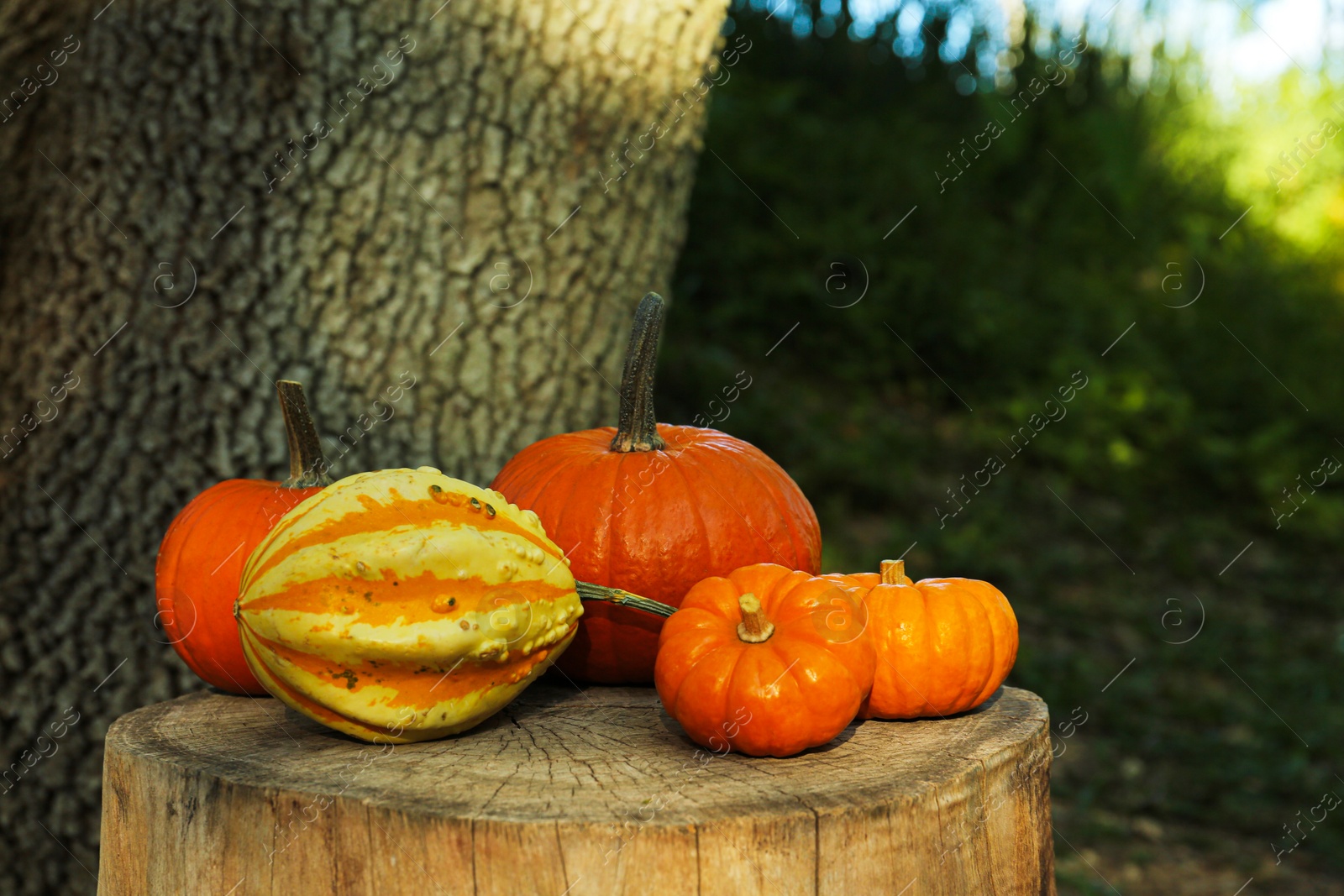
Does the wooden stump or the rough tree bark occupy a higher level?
the rough tree bark

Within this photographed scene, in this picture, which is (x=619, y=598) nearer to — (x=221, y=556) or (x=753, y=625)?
(x=753, y=625)

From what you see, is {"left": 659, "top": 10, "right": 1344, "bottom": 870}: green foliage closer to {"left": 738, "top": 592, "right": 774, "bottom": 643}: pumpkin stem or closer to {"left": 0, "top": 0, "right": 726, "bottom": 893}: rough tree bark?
{"left": 0, "top": 0, "right": 726, "bottom": 893}: rough tree bark

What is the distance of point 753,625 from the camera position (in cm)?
152

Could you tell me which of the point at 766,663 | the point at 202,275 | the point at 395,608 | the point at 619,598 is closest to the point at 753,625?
the point at 766,663

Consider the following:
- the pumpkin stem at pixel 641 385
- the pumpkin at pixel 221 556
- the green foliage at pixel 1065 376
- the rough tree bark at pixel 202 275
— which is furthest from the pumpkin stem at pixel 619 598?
the green foliage at pixel 1065 376

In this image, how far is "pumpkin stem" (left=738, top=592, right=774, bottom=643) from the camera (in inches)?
59.3

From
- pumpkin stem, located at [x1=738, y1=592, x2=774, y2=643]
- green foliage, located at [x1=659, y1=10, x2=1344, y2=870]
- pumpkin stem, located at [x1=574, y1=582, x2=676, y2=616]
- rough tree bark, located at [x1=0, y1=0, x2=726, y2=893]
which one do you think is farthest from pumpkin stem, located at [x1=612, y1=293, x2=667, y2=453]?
green foliage, located at [x1=659, y1=10, x2=1344, y2=870]

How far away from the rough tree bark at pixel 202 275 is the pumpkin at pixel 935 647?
1.41 m

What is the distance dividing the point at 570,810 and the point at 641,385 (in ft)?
2.67

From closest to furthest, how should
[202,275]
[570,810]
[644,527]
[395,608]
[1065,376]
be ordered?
1. [570,810]
2. [395,608]
3. [644,527]
4. [202,275]
5. [1065,376]

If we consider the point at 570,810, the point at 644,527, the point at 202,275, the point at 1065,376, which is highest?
the point at 1065,376

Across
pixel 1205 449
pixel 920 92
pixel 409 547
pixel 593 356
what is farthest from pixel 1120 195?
pixel 409 547

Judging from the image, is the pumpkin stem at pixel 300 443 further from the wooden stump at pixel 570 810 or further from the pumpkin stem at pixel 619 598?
the pumpkin stem at pixel 619 598

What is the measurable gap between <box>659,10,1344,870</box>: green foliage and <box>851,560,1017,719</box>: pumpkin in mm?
2892
